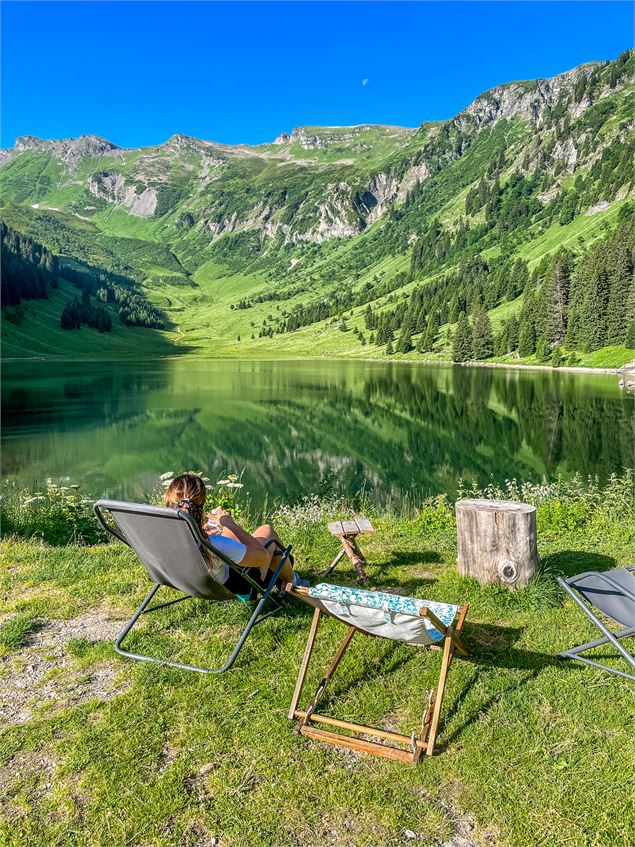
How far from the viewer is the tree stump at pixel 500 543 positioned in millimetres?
7461

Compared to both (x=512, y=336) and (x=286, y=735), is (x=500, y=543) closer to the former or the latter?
(x=286, y=735)

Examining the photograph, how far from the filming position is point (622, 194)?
163 m

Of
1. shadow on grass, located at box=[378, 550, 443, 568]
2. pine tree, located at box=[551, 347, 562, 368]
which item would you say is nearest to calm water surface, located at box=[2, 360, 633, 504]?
shadow on grass, located at box=[378, 550, 443, 568]

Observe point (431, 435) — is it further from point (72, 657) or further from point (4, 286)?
point (4, 286)

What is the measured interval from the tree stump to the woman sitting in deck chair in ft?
9.67

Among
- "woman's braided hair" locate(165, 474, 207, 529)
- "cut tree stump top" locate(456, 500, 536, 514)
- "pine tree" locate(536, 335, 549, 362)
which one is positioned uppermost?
"woman's braided hair" locate(165, 474, 207, 529)

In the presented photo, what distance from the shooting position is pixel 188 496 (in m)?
5.84

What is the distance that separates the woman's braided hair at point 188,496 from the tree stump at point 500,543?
3776 millimetres

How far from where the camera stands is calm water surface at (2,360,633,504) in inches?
1093

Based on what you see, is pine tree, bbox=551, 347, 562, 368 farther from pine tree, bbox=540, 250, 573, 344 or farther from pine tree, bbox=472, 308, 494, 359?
pine tree, bbox=472, 308, 494, 359

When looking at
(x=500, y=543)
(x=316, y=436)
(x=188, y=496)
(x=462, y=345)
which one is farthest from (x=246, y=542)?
(x=462, y=345)

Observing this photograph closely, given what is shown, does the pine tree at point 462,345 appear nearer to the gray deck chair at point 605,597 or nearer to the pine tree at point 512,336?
the pine tree at point 512,336

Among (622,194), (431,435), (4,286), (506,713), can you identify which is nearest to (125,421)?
(431,435)

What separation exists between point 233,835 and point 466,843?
61.8 inches
